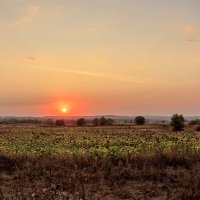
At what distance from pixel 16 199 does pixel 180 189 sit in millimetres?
4642

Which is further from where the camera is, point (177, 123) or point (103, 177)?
point (177, 123)

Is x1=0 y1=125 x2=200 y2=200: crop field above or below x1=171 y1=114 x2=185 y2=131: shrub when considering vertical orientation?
below

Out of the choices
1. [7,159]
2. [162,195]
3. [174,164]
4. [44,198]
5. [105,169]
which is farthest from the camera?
[7,159]

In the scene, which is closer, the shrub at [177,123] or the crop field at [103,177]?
the crop field at [103,177]

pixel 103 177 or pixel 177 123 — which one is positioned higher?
pixel 177 123

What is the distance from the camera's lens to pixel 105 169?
1473cm

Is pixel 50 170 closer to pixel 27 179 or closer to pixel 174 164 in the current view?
pixel 27 179

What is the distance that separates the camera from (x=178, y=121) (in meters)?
78.3

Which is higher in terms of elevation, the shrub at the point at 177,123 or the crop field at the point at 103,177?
the shrub at the point at 177,123

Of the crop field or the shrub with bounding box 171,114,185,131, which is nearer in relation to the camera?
the crop field

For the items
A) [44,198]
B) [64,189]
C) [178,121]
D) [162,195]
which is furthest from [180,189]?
[178,121]

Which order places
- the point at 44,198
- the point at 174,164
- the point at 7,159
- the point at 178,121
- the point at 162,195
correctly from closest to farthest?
the point at 44,198
the point at 162,195
the point at 174,164
the point at 7,159
the point at 178,121

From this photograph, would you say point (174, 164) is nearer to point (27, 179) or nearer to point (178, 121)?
point (27, 179)

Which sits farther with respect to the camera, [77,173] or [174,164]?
[174,164]
